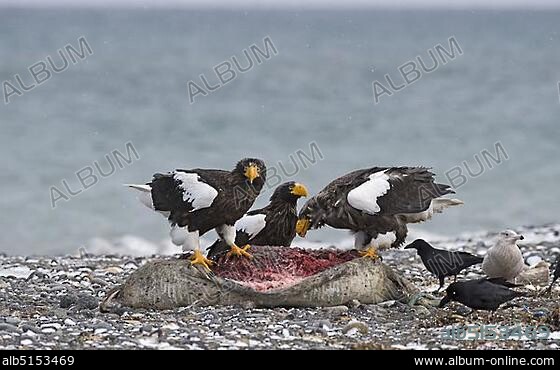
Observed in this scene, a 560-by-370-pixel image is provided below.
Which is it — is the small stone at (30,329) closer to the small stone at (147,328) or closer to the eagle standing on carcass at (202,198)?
the small stone at (147,328)

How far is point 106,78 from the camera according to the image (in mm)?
34375

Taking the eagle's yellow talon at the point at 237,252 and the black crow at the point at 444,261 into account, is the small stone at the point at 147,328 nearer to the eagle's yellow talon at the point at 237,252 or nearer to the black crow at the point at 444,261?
the eagle's yellow talon at the point at 237,252

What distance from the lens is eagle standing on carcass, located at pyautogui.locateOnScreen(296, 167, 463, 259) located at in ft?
24.0

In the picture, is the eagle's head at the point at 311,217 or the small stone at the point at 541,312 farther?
the eagle's head at the point at 311,217

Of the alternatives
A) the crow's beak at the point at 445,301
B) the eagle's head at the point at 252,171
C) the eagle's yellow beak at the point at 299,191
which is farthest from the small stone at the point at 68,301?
the crow's beak at the point at 445,301

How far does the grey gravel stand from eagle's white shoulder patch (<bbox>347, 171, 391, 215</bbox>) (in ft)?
2.25

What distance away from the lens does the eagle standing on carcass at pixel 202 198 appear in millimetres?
7152

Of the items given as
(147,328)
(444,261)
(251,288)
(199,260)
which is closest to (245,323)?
(251,288)

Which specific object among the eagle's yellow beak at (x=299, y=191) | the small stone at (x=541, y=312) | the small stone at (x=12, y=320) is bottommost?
the small stone at (x=541, y=312)

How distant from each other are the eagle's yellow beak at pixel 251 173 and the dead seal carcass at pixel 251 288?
27.8 inches

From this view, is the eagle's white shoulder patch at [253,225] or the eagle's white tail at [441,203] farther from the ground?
the eagle's white shoulder patch at [253,225]
